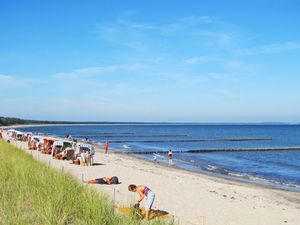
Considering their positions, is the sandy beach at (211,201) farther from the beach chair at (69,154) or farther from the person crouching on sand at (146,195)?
the beach chair at (69,154)

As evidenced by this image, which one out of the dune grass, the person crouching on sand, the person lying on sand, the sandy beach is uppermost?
the dune grass

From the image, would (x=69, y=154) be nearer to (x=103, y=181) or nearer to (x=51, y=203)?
(x=103, y=181)

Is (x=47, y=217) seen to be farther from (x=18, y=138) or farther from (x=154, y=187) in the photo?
(x=18, y=138)

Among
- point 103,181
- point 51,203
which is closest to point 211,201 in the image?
point 103,181

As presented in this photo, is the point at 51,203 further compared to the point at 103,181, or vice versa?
the point at 103,181

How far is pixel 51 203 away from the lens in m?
7.62

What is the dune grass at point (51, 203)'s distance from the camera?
681 cm

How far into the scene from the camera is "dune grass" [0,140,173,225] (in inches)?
268

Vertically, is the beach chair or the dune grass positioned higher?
the dune grass

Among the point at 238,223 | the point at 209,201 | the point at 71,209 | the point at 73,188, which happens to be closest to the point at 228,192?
the point at 209,201

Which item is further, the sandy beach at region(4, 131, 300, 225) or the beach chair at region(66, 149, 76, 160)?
the beach chair at region(66, 149, 76, 160)

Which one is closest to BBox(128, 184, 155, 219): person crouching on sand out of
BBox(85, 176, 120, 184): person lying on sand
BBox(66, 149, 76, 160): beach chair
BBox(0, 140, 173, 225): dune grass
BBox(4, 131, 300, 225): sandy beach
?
BBox(4, 131, 300, 225): sandy beach

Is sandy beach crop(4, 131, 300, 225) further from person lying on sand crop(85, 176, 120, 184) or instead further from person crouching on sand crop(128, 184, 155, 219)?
person crouching on sand crop(128, 184, 155, 219)

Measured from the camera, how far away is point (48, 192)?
8852 millimetres
